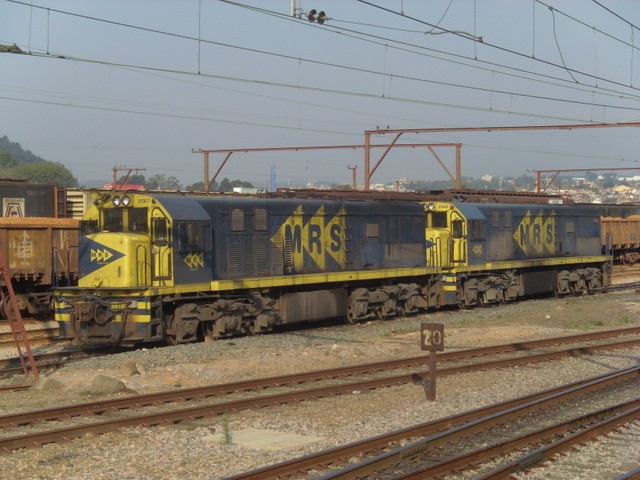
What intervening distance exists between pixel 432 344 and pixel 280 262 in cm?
894

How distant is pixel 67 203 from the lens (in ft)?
105

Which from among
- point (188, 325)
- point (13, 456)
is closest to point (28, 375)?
point (188, 325)

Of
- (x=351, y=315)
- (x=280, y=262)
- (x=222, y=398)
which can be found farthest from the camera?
(x=351, y=315)

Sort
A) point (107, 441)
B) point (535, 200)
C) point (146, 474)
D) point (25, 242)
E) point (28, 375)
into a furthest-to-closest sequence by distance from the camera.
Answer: point (535, 200) → point (25, 242) → point (28, 375) → point (107, 441) → point (146, 474)

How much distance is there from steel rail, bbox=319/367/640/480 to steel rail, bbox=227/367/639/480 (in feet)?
0.57

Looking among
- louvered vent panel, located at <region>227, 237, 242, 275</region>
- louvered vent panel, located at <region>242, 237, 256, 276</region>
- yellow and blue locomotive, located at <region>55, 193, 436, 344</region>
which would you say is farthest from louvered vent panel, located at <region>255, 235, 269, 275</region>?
louvered vent panel, located at <region>227, 237, 242, 275</region>

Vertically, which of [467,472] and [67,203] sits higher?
[67,203]

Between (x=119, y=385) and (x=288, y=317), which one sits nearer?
(x=119, y=385)

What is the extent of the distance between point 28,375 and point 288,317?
26.0ft

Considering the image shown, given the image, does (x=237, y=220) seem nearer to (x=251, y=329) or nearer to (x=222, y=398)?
(x=251, y=329)

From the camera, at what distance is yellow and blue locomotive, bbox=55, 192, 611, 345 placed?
1808 cm

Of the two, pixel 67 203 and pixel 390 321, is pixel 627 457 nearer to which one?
pixel 390 321

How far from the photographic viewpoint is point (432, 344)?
43.0 feet

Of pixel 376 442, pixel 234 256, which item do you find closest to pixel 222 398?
pixel 376 442
